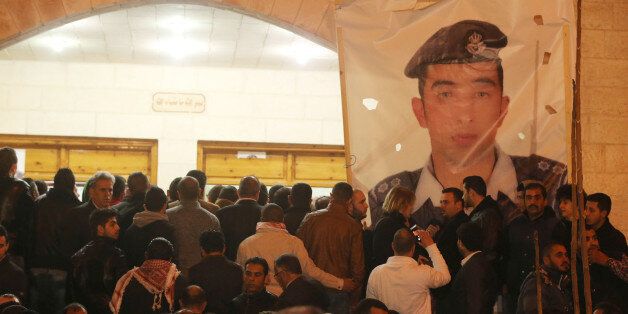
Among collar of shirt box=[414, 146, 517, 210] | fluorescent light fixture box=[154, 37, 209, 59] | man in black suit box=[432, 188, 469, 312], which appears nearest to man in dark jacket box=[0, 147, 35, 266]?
man in black suit box=[432, 188, 469, 312]

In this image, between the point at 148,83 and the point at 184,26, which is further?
the point at 148,83

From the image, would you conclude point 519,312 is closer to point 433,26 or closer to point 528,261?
point 528,261

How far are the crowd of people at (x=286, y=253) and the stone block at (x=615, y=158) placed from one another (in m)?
1.62

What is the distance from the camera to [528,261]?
734cm

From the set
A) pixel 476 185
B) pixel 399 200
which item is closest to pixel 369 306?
pixel 399 200

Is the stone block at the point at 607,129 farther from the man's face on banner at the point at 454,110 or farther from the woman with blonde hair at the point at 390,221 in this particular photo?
the woman with blonde hair at the point at 390,221

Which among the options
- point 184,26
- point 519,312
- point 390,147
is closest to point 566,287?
point 519,312

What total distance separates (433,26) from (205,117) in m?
5.07

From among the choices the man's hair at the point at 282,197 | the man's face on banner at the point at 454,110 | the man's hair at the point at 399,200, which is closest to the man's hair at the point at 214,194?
the man's hair at the point at 282,197

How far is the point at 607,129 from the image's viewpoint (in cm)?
924

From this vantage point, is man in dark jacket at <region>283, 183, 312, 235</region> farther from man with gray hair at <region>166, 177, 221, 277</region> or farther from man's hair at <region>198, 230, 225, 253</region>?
man's hair at <region>198, 230, 225, 253</region>

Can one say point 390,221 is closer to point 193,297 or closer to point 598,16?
point 193,297

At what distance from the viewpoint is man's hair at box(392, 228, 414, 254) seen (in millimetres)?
6922

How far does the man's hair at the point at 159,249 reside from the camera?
672cm
